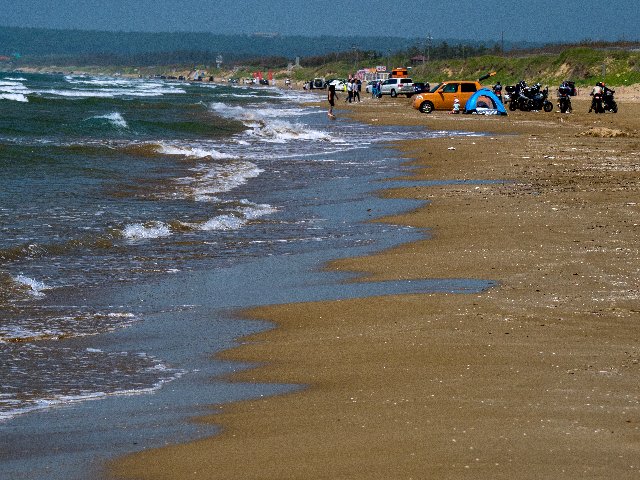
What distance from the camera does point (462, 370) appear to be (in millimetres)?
6523

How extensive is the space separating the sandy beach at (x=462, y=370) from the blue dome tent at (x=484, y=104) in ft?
99.8

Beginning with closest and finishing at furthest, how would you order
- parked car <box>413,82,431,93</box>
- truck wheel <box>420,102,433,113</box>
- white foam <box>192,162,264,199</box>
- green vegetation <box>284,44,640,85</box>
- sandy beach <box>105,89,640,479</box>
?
sandy beach <box>105,89,640,479</box>, white foam <box>192,162,264,199</box>, truck wheel <box>420,102,433,113</box>, green vegetation <box>284,44,640,85</box>, parked car <box>413,82,431,93</box>

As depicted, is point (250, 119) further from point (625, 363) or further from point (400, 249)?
point (625, 363)

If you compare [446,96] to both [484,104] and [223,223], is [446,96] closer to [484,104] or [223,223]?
[484,104]

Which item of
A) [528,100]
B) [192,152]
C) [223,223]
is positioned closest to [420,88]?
[528,100]

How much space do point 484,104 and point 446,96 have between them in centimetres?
379

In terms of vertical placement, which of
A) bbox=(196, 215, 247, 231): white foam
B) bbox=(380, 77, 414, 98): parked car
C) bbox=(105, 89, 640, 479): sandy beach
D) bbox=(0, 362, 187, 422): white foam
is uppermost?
bbox=(105, 89, 640, 479): sandy beach

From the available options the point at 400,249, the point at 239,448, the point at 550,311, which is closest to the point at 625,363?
the point at 550,311

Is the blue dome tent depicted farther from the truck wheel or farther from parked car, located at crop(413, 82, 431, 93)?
parked car, located at crop(413, 82, 431, 93)

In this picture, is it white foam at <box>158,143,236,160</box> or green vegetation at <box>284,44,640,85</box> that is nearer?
white foam at <box>158,143,236,160</box>

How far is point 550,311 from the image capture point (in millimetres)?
8109

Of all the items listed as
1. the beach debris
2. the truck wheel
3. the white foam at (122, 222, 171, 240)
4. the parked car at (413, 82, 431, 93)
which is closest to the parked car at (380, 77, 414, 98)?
Result: the parked car at (413, 82, 431, 93)

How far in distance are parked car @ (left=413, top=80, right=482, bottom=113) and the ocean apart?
876 inches

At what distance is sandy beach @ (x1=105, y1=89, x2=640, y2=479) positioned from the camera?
4891mm
